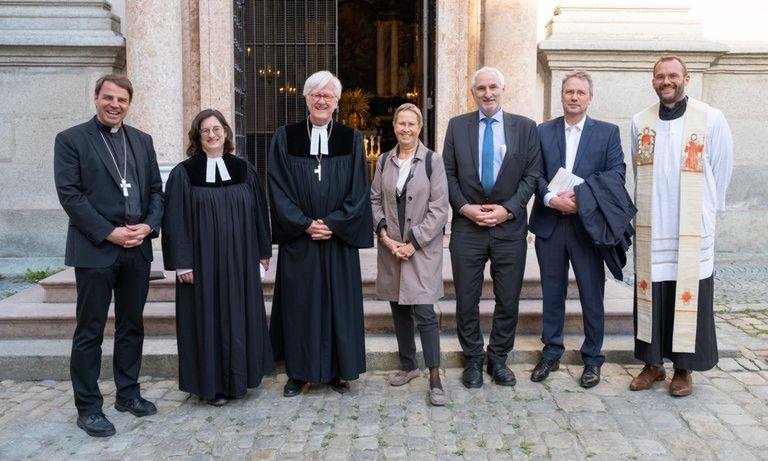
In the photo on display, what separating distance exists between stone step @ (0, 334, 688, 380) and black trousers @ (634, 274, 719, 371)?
1.86 feet

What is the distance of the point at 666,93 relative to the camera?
4.33 m

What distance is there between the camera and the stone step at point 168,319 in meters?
5.29

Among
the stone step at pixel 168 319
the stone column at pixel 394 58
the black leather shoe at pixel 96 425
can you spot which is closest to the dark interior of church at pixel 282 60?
the stone step at pixel 168 319

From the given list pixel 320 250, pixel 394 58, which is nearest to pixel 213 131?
pixel 320 250

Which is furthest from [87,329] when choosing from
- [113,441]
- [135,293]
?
[113,441]

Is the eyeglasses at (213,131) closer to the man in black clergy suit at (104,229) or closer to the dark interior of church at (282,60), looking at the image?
the man in black clergy suit at (104,229)

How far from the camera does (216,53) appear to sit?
283 inches

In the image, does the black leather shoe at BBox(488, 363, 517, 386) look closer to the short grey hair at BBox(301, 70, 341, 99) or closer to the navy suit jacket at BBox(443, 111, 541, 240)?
the navy suit jacket at BBox(443, 111, 541, 240)

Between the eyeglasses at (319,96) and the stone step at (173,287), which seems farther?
the stone step at (173,287)

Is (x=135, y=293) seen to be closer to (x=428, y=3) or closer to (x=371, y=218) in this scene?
(x=371, y=218)

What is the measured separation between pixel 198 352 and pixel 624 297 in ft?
12.0

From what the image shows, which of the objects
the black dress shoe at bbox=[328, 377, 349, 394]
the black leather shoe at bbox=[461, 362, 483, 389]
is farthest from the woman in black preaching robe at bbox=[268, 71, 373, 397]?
the black leather shoe at bbox=[461, 362, 483, 389]

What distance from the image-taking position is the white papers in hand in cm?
447

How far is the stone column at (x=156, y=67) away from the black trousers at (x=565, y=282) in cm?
416
